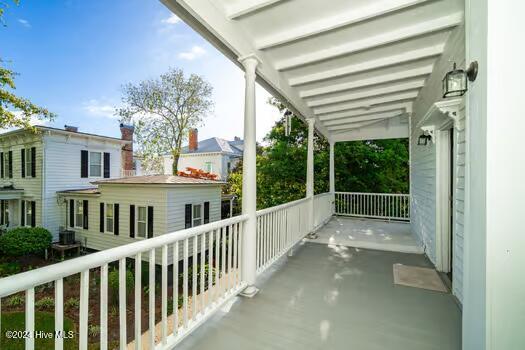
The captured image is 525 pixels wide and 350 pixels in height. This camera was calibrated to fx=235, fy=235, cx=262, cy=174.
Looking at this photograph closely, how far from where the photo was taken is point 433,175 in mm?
3824

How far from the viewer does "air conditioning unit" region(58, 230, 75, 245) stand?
31.2 ft

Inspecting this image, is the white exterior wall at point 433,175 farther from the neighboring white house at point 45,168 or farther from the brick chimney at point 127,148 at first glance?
the brick chimney at point 127,148

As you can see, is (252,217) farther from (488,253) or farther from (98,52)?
(98,52)

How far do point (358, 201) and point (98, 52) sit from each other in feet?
40.9

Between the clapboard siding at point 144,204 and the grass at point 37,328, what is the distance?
3.02 m

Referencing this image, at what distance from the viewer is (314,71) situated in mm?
3537

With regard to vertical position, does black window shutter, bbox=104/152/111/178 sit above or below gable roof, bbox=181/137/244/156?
below

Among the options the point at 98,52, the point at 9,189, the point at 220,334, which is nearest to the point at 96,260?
the point at 220,334

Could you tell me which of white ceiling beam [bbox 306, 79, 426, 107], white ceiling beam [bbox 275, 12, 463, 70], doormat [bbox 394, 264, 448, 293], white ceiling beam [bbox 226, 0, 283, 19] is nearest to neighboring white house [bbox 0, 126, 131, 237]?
white ceiling beam [bbox 226, 0, 283, 19]

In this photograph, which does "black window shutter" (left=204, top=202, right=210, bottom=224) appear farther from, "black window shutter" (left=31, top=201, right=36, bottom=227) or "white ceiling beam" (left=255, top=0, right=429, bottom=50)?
"black window shutter" (left=31, top=201, right=36, bottom=227)

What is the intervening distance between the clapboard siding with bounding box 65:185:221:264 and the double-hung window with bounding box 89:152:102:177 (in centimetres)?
162

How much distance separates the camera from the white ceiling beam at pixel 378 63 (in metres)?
3.13

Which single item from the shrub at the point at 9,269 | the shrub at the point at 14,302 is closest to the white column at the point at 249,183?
the shrub at the point at 14,302

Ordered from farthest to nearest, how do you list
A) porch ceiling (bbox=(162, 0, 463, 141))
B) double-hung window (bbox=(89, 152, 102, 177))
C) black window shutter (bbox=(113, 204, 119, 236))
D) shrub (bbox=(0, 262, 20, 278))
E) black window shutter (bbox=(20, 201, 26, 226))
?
double-hung window (bbox=(89, 152, 102, 177)) < black window shutter (bbox=(20, 201, 26, 226)) < black window shutter (bbox=(113, 204, 119, 236)) < shrub (bbox=(0, 262, 20, 278)) < porch ceiling (bbox=(162, 0, 463, 141))
